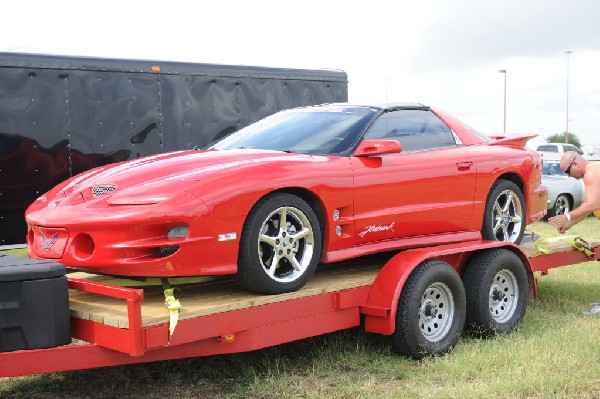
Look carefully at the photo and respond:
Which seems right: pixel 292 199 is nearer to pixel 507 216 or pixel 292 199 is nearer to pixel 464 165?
pixel 464 165

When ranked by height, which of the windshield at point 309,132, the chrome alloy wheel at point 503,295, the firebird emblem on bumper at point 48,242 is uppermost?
the windshield at point 309,132

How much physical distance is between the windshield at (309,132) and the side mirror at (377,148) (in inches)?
3.9

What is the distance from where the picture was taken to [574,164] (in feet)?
23.8

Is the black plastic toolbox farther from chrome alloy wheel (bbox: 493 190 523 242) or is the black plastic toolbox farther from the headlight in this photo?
chrome alloy wheel (bbox: 493 190 523 242)

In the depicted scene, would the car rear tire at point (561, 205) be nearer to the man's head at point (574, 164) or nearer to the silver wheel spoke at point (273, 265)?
the man's head at point (574, 164)

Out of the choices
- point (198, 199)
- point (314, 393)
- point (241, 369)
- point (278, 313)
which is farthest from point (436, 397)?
point (198, 199)

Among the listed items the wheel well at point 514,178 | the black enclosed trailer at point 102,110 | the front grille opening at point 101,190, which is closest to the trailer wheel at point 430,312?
the wheel well at point 514,178

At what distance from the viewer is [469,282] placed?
5996mm

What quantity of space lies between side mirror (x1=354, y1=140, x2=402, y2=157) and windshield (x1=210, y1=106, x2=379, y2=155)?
10 centimetres

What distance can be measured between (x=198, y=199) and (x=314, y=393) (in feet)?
4.45

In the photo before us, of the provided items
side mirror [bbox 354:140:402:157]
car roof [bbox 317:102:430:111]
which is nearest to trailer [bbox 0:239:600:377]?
side mirror [bbox 354:140:402:157]

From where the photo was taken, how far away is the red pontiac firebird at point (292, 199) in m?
4.32

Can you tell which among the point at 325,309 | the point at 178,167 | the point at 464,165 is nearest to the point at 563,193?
the point at 464,165

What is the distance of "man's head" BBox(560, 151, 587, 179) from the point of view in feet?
23.7
